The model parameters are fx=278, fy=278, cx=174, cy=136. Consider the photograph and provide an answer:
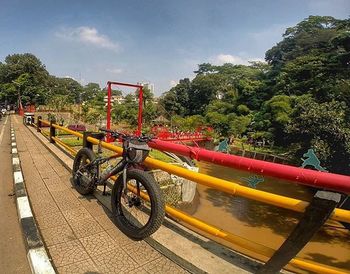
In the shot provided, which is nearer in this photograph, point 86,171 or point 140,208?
point 140,208

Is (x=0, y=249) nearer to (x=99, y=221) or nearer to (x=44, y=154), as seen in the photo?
(x=99, y=221)

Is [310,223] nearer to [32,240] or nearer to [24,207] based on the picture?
[32,240]

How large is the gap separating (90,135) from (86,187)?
0.92m

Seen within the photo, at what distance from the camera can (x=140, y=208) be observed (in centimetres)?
299

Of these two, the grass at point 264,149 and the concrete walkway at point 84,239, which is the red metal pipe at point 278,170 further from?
the grass at point 264,149

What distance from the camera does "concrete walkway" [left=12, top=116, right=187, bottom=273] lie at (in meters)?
2.20

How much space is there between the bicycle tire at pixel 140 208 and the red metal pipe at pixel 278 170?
0.39 meters

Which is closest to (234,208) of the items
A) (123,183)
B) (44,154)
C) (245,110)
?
(44,154)

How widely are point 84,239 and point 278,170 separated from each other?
1.88 m

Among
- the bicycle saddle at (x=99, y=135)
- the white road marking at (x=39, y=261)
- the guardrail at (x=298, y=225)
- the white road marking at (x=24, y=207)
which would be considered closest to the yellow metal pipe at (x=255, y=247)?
the guardrail at (x=298, y=225)

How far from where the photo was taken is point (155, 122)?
35.5m

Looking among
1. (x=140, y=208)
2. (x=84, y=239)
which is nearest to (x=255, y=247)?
(x=140, y=208)

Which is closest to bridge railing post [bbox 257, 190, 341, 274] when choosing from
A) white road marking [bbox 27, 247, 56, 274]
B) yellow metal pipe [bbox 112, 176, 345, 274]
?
yellow metal pipe [bbox 112, 176, 345, 274]

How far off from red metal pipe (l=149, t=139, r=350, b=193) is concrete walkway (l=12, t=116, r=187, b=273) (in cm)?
90
